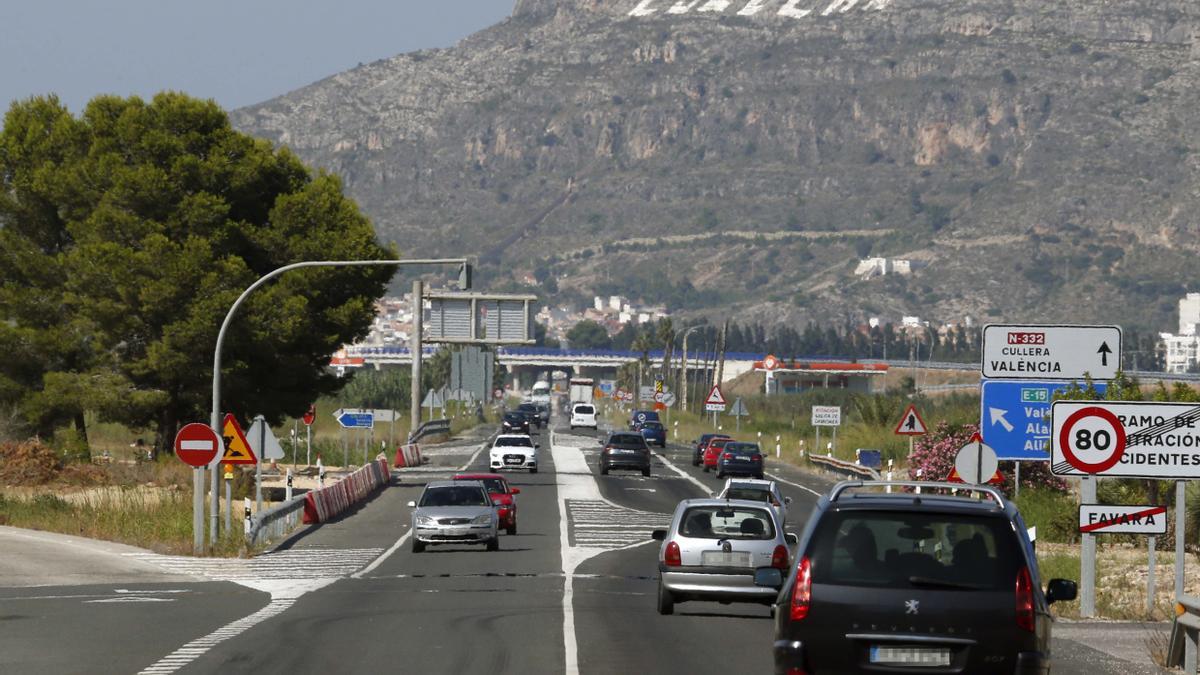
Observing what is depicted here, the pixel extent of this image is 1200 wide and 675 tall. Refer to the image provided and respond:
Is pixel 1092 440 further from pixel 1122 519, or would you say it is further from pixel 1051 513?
pixel 1051 513

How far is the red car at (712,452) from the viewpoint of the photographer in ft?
231

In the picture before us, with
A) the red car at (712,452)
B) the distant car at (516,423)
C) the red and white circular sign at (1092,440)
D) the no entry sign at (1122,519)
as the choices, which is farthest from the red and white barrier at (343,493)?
the distant car at (516,423)

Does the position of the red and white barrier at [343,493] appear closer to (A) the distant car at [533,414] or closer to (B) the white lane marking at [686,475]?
(B) the white lane marking at [686,475]

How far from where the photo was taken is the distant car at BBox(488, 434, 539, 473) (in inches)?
2591

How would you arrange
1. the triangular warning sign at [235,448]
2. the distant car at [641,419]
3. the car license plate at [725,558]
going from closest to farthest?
1. the car license plate at [725,558]
2. the triangular warning sign at [235,448]
3. the distant car at [641,419]

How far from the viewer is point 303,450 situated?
7612cm

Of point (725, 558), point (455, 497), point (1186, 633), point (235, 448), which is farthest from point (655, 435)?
point (1186, 633)

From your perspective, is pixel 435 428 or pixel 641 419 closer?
pixel 435 428

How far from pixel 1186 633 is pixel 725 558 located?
7290 millimetres

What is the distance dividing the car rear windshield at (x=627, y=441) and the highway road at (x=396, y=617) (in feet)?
81.6

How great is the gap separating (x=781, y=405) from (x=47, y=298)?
8443cm

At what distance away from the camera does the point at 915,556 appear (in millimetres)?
12805

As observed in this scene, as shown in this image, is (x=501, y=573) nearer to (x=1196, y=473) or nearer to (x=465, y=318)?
(x=1196, y=473)

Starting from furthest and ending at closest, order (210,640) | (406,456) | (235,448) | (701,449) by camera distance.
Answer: (701,449)
(406,456)
(235,448)
(210,640)
